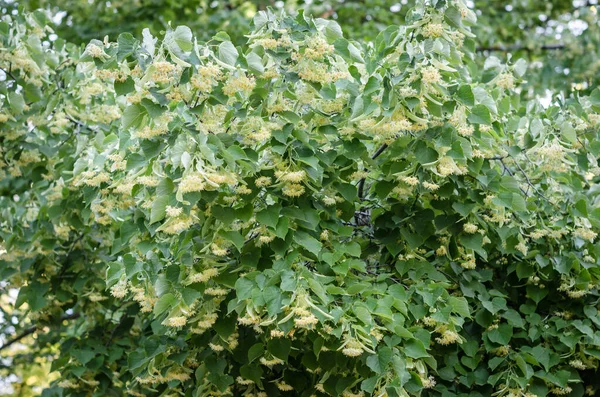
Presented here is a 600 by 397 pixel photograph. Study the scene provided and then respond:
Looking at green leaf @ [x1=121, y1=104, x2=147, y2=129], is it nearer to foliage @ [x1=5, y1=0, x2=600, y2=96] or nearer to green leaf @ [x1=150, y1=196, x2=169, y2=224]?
green leaf @ [x1=150, y1=196, x2=169, y2=224]

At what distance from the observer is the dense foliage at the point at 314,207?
3045mm

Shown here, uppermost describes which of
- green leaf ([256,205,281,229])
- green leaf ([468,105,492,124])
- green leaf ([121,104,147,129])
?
green leaf ([121,104,147,129])

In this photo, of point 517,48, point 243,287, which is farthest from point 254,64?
point 517,48

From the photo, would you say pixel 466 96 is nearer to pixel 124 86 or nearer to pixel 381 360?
pixel 381 360

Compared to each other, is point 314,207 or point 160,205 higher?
point 160,205

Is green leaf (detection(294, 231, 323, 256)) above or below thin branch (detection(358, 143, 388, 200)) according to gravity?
above

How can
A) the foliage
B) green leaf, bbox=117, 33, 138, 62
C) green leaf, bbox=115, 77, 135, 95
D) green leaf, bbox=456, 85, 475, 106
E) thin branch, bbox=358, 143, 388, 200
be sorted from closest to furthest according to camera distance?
green leaf, bbox=117, 33, 138, 62
green leaf, bbox=115, 77, 135, 95
green leaf, bbox=456, 85, 475, 106
thin branch, bbox=358, 143, 388, 200
the foliage

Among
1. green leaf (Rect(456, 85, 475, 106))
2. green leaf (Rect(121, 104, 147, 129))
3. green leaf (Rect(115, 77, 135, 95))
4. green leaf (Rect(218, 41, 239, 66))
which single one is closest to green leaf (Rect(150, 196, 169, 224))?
green leaf (Rect(121, 104, 147, 129))

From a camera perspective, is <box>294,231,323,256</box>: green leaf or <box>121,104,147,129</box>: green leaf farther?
<box>294,231,323,256</box>: green leaf

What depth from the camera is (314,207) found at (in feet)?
11.2

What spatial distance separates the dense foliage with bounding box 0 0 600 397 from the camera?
304 centimetres

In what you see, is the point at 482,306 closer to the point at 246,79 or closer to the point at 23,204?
the point at 246,79

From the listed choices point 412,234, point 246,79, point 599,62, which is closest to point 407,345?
point 412,234

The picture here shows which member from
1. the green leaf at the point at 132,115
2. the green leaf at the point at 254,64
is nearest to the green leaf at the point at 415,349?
the green leaf at the point at 254,64
